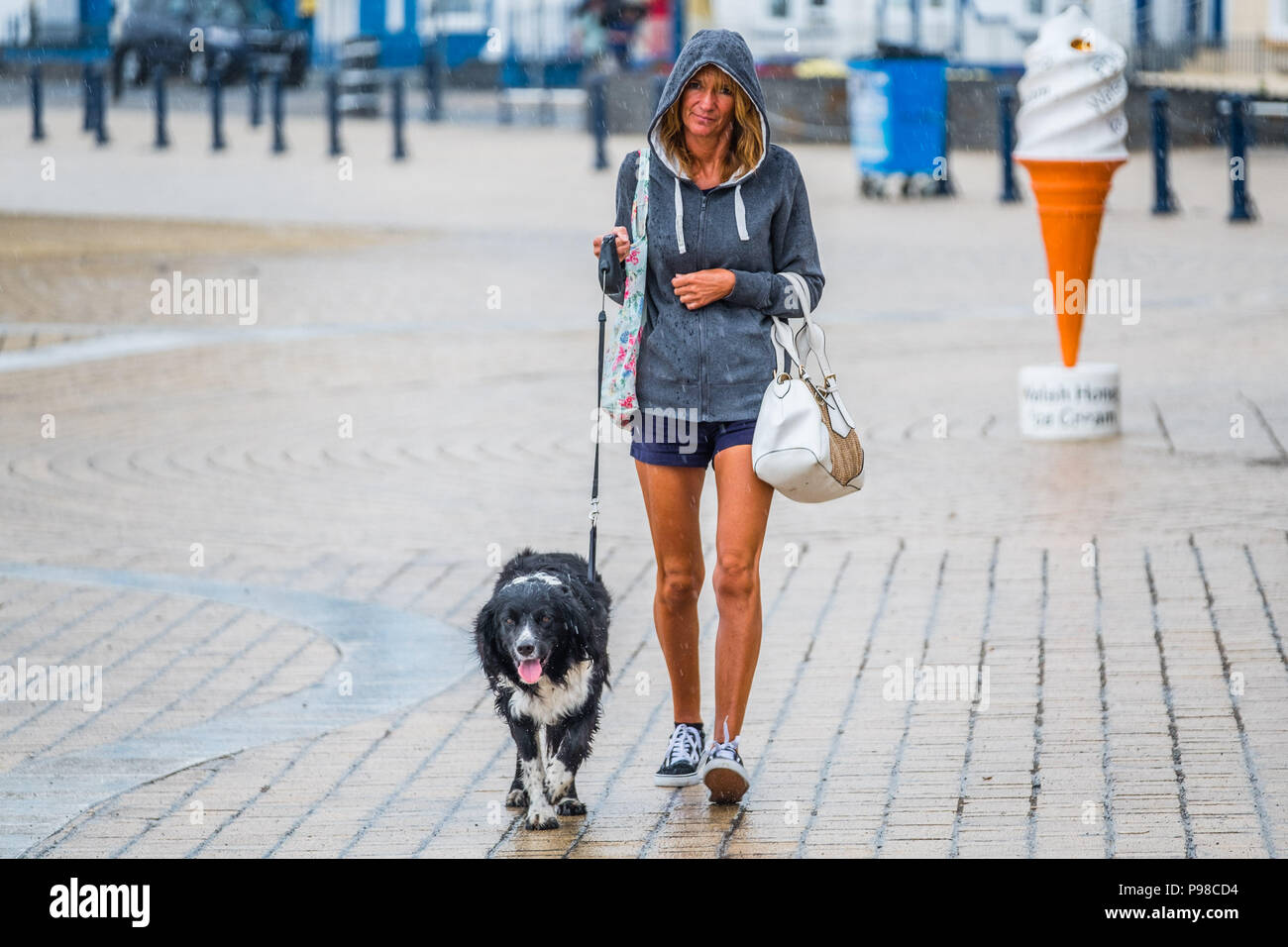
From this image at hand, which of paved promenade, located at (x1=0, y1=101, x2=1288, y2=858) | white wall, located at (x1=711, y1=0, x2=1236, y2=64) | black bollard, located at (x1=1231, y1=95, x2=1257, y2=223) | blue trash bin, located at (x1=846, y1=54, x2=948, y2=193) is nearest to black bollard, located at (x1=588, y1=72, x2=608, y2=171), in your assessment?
blue trash bin, located at (x1=846, y1=54, x2=948, y2=193)

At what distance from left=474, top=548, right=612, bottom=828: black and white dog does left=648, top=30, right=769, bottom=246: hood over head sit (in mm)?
951

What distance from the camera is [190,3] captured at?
121 feet

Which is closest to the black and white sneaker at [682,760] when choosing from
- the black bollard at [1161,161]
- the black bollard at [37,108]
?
the black bollard at [1161,161]

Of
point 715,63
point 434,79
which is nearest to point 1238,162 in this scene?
point 715,63

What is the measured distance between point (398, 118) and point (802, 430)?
22.7 meters

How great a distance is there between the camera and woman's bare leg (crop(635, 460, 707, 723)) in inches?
200

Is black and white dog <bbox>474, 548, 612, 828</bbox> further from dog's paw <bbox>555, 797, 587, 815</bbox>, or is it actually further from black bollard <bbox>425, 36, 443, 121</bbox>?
black bollard <bbox>425, 36, 443, 121</bbox>

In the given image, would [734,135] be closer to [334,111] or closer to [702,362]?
[702,362]

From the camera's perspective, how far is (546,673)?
4824 millimetres

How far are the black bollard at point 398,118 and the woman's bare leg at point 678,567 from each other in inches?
876

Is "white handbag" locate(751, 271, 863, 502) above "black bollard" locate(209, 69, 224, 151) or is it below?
below
